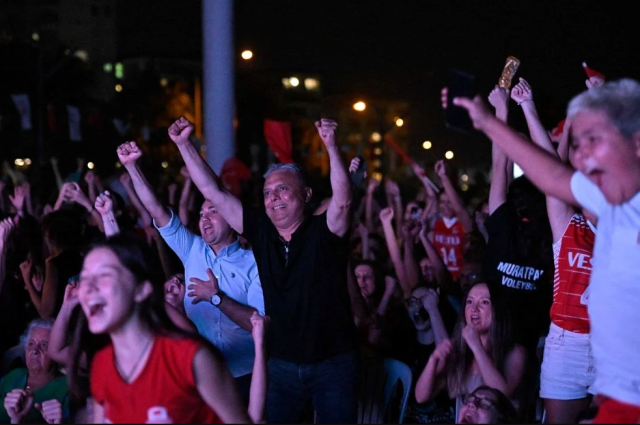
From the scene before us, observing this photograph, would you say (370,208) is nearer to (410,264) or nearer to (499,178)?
(410,264)

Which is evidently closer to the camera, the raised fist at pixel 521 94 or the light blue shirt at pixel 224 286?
the raised fist at pixel 521 94

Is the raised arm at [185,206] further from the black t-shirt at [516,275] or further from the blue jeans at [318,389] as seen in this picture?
the black t-shirt at [516,275]

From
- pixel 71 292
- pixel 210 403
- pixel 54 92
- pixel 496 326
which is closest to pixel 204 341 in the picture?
pixel 210 403

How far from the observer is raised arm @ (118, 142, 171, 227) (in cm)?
533

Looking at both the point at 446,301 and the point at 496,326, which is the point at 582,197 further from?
the point at 446,301

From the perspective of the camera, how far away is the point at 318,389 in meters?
4.89

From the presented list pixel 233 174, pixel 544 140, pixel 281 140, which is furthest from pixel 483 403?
pixel 281 140

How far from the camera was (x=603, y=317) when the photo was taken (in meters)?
2.88

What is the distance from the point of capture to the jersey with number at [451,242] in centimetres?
966

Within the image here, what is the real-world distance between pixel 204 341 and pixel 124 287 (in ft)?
1.07

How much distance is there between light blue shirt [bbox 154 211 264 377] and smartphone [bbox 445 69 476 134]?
2381 millimetres

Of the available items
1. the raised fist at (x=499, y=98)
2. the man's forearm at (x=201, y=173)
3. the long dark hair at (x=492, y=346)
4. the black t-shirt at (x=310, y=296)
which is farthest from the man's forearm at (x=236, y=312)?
the raised fist at (x=499, y=98)

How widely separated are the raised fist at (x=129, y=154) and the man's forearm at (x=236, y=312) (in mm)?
989

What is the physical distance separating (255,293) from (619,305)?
2.91 m
